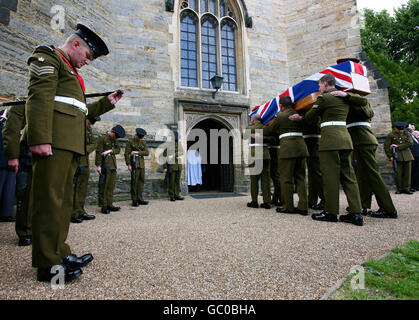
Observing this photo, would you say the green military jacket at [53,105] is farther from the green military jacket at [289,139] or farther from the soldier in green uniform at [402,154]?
the soldier in green uniform at [402,154]

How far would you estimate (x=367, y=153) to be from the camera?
3.82 metres

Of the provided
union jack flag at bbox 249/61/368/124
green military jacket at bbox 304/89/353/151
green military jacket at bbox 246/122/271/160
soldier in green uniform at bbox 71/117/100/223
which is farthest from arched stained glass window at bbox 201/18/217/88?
green military jacket at bbox 304/89/353/151

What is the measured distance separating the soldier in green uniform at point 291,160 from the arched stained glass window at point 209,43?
5.59 m

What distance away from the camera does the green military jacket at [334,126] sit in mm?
3443

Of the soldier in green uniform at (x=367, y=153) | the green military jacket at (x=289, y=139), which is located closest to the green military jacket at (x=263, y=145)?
the green military jacket at (x=289, y=139)

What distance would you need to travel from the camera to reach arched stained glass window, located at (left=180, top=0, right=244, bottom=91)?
9.36 meters

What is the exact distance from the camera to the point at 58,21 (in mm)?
Result: 6160

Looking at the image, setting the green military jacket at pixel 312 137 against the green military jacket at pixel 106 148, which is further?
the green military jacket at pixel 106 148

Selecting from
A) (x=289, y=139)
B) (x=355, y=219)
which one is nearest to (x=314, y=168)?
(x=289, y=139)

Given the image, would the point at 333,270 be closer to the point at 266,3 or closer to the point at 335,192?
the point at 335,192

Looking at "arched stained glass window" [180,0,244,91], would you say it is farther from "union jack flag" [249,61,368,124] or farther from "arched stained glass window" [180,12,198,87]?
"union jack flag" [249,61,368,124]

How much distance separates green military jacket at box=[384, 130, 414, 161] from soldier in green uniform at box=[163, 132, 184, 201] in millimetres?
6475
